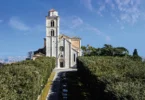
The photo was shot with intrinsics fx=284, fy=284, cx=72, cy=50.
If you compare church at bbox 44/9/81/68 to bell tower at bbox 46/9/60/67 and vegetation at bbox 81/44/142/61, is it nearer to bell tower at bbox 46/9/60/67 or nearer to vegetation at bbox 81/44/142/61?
bell tower at bbox 46/9/60/67

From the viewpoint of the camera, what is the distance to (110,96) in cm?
1581

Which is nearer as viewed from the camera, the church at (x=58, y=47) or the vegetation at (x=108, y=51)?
the church at (x=58, y=47)

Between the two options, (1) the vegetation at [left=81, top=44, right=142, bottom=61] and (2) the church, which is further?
(1) the vegetation at [left=81, top=44, right=142, bottom=61]

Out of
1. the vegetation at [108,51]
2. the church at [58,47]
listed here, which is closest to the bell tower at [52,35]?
the church at [58,47]

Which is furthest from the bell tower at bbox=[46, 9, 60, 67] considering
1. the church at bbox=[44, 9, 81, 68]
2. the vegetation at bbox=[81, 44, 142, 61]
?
the vegetation at bbox=[81, 44, 142, 61]

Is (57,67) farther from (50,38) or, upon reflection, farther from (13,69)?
(13,69)

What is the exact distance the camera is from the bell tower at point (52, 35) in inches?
3551

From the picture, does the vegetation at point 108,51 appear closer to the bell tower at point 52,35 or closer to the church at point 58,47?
the church at point 58,47

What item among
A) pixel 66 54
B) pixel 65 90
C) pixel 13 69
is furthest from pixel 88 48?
pixel 13 69

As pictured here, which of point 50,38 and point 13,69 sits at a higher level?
point 50,38

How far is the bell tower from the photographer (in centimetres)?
9019

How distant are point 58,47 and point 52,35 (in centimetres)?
429

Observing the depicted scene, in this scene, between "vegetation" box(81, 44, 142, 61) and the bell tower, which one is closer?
the bell tower

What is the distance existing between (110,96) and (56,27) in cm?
7636
